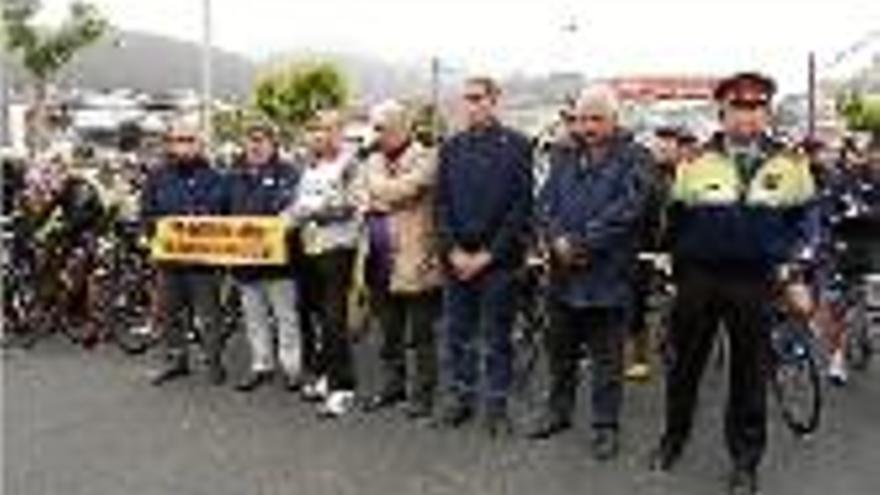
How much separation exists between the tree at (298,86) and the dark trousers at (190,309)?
3146cm

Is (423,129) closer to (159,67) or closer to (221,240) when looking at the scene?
(221,240)

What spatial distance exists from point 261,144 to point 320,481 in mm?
3378

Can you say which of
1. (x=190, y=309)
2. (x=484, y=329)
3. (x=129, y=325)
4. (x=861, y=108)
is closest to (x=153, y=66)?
(x=861, y=108)

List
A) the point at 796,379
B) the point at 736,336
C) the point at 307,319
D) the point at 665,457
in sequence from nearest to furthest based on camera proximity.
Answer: the point at 736,336, the point at 665,457, the point at 796,379, the point at 307,319

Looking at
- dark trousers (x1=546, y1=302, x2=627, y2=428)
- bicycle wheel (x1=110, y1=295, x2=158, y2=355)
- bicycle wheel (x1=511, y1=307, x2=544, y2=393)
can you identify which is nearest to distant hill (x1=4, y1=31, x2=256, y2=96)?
bicycle wheel (x1=110, y1=295, x2=158, y2=355)

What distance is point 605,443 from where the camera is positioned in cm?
1077

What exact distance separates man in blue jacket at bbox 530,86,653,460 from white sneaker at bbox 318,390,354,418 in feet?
5.77

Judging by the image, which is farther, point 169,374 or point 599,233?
point 169,374

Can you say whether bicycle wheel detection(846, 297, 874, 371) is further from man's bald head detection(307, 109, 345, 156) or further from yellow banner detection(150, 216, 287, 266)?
yellow banner detection(150, 216, 287, 266)

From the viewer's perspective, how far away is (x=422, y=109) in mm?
12969

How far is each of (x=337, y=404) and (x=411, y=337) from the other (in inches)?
24.1

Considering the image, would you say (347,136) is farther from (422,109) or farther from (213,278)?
(213,278)

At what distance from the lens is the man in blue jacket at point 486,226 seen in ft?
36.8

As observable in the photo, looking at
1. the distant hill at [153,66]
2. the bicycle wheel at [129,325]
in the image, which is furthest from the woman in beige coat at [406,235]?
the distant hill at [153,66]
